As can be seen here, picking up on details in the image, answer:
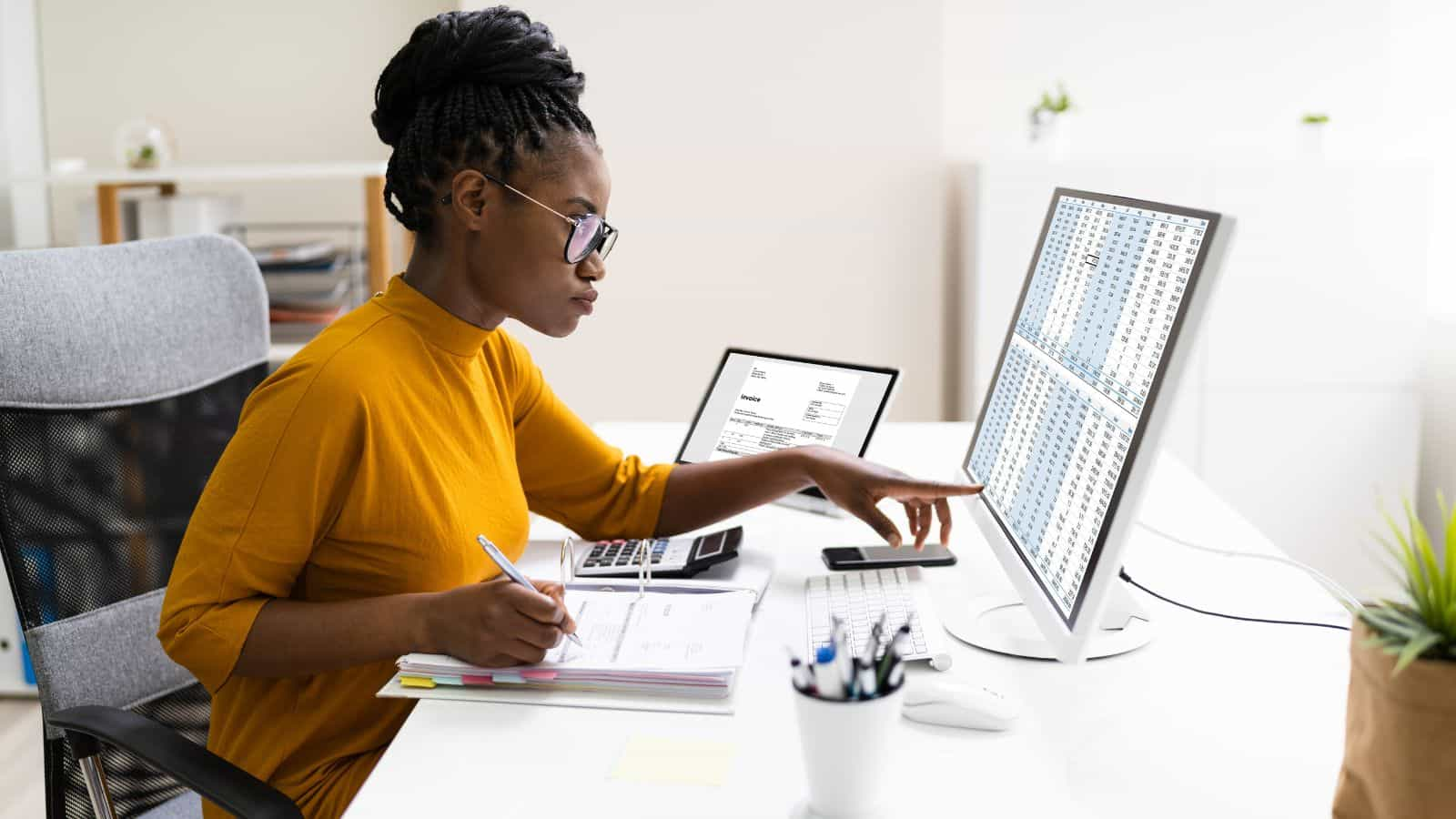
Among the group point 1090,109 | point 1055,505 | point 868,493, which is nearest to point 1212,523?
point 868,493

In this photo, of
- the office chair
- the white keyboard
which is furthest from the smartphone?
the office chair

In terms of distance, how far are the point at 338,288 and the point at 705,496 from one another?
1586 mm

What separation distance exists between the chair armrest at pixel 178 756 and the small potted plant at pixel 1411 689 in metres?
0.79

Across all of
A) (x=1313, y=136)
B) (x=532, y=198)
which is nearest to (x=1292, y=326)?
(x=1313, y=136)

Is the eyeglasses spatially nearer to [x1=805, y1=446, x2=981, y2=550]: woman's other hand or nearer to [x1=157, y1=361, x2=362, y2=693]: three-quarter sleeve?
[x1=157, y1=361, x2=362, y2=693]: three-quarter sleeve

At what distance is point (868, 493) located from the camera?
1447 mm

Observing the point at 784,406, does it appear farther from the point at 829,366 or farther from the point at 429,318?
the point at 429,318

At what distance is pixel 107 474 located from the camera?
1.36 meters

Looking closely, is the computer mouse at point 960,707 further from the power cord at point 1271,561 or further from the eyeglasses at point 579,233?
the eyeglasses at point 579,233

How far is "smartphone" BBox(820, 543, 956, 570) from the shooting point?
1.46 m

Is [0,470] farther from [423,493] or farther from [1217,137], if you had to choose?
[1217,137]

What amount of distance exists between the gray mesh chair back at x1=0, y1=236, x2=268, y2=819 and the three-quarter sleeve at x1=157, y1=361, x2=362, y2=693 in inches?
10.3

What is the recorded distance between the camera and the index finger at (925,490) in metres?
1.36

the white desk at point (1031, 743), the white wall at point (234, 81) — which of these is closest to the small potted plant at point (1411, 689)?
the white desk at point (1031, 743)
